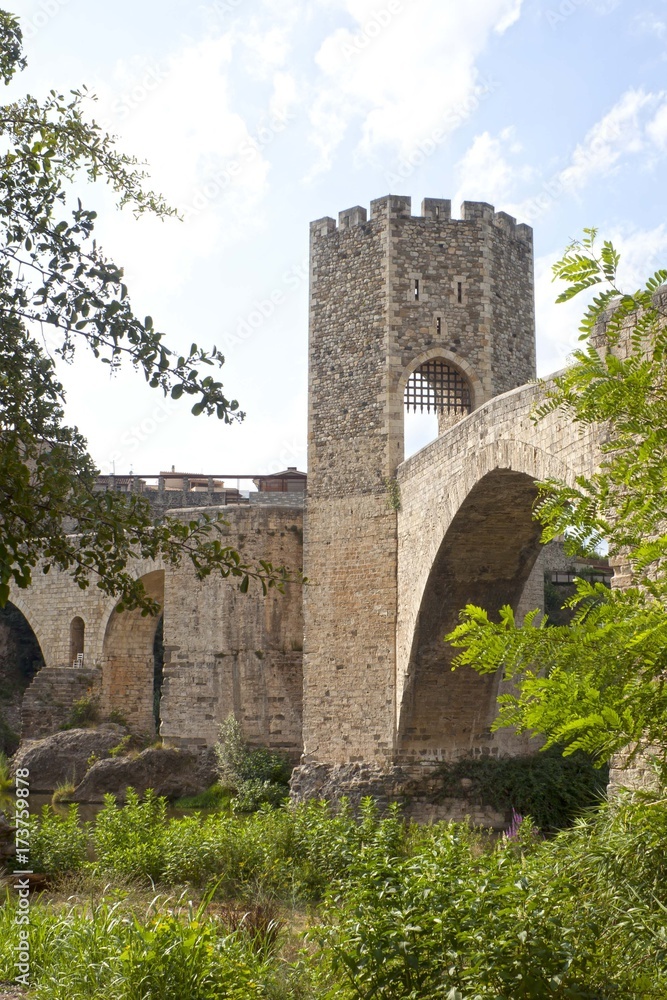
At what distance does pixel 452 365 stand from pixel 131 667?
357 inches

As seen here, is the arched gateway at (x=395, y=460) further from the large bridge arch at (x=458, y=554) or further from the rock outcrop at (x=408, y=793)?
the rock outcrop at (x=408, y=793)

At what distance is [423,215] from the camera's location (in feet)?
45.3

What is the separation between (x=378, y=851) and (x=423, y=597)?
20.9 ft

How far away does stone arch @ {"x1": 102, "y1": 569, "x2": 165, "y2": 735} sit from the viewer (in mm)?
18812

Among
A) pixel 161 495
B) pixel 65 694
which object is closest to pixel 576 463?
pixel 65 694

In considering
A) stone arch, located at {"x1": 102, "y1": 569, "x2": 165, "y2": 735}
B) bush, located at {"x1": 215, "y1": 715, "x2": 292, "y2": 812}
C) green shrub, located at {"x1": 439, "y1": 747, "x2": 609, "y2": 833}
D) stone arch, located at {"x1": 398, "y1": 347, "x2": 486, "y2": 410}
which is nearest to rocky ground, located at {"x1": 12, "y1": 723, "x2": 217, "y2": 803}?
bush, located at {"x1": 215, "y1": 715, "x2": 292, "y2": 812}

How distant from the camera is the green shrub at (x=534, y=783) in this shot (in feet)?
40.1

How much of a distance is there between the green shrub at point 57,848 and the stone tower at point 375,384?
4456 millimetres

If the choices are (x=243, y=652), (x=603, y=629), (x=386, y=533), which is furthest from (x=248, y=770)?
(x=603, y=629)

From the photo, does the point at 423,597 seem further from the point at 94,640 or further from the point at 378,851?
the point at 94,640

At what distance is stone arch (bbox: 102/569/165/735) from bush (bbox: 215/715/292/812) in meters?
4.07

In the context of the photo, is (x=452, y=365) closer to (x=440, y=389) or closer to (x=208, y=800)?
(x=440, y=389)

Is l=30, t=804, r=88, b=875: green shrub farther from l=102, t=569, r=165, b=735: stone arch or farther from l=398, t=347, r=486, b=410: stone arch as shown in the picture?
l=102, t=569, r=165, b=735: stone arch

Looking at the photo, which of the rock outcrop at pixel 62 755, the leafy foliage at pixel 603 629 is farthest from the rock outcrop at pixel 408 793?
the leafy foliage at pixel 603 629
